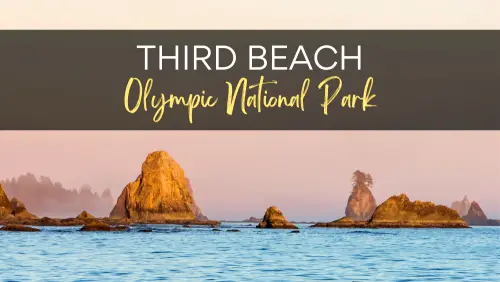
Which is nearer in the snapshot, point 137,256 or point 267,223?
point 137,256

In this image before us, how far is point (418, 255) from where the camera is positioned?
243 feet

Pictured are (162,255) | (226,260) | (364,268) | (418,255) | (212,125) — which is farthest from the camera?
(418,255)

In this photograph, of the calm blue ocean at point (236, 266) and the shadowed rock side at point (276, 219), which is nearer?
the calm blue ocean at point (236, 266)

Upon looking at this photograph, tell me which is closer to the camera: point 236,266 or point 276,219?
point 236,266

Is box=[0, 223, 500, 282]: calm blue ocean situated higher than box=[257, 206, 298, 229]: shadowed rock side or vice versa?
box=[257, 206, 298, 229]: shadowed rock side

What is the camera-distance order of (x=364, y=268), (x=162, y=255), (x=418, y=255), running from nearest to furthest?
(x=364, y=268) < (x=162, y=255) < (x=418, y=255)

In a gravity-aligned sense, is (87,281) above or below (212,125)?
below

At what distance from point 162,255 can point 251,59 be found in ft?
79.2

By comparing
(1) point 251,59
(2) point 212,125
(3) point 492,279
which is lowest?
(3) point 492,279

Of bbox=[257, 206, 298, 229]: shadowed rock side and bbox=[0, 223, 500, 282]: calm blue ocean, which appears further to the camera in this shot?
bbox=[257, 206, 298, 229]: shadowed rock side

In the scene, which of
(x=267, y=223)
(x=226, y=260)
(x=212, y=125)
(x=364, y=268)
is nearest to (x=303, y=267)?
(x=364, y=268)

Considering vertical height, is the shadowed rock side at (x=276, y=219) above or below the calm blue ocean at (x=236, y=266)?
above

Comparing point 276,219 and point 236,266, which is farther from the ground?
point 276,219

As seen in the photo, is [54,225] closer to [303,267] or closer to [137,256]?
[137,256]
